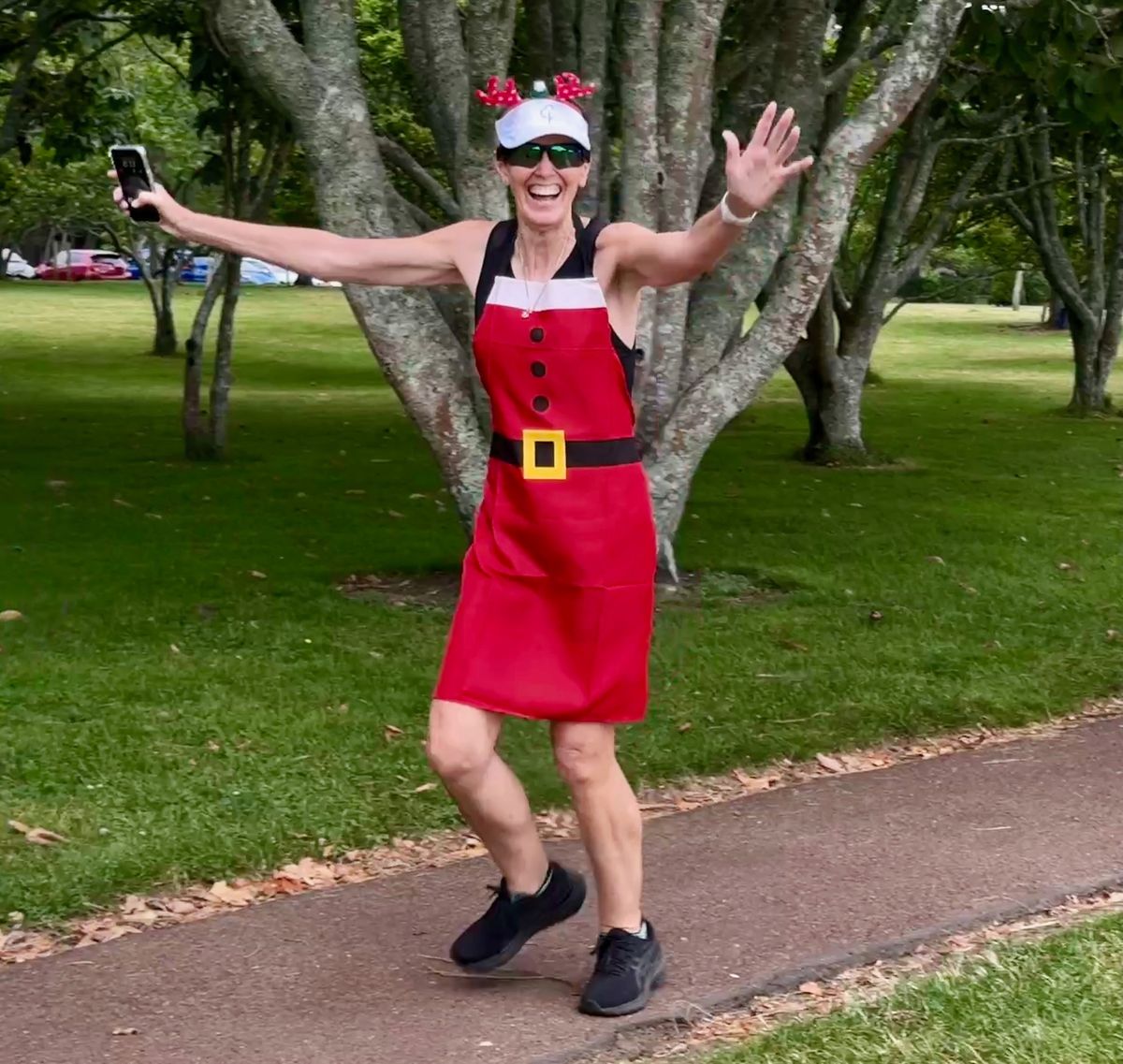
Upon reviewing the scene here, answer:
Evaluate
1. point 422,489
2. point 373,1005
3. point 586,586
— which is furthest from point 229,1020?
point 422,489

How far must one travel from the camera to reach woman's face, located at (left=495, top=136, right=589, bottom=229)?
4090mm

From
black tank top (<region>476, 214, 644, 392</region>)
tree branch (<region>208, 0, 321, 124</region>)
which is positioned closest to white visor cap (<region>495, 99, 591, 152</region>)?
black tank top (<region>476, 214, 644, 392</region>)

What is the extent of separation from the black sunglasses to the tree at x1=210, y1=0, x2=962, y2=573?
3.98 meters

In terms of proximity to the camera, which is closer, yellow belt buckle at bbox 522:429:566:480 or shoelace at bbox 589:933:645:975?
yellow belt buckle at bbox 522:429:566:480

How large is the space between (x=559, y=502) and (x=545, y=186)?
73 centimetres

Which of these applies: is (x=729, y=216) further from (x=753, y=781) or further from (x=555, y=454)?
(x=753, y=781)

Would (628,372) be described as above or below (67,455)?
above

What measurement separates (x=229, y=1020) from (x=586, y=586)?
1.33 metres

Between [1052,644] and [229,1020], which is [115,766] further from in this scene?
[1052,644]

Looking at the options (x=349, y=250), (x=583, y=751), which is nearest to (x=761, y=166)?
(x=349, y=250)

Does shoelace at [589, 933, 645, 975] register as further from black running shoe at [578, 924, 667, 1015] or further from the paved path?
the paved path

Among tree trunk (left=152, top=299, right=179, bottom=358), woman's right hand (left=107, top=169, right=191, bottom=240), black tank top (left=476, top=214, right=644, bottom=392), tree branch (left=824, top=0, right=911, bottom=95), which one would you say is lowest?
tree trunk (left=152, top=299, right=179, bottom=358)

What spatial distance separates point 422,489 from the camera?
46.0ft

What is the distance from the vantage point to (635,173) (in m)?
8.60
